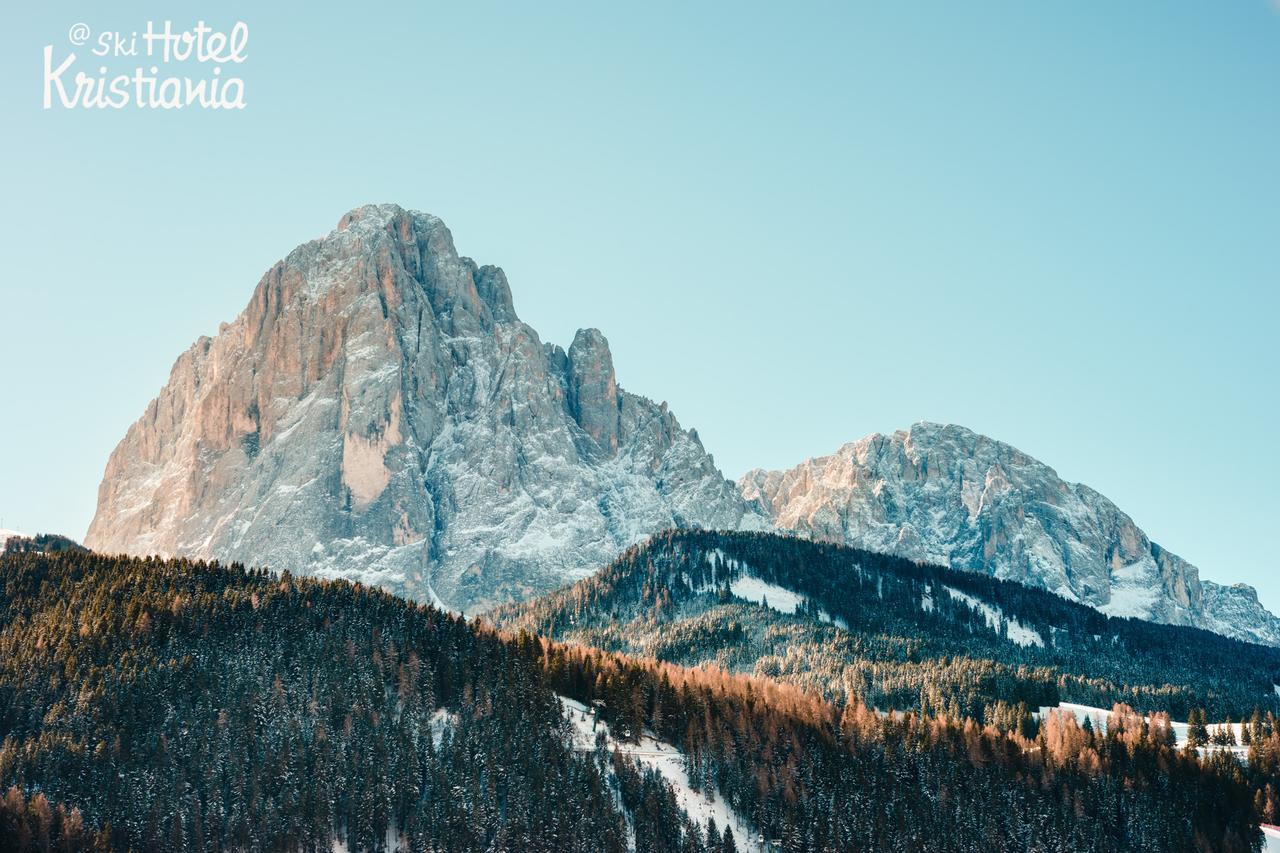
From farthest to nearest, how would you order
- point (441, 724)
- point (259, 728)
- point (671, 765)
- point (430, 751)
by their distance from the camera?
point (671, 765) < point (441, 724) < point (430, 751) < point (259, 728)

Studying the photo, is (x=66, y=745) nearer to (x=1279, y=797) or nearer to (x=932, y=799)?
(x=932, y=799)

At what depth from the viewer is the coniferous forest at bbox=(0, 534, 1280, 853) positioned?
13075 cm

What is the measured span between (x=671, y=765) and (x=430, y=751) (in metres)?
30.1

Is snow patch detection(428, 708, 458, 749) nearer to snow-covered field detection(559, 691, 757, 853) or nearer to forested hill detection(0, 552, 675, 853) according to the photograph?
forested hill detection(0, 552, 675, 853)

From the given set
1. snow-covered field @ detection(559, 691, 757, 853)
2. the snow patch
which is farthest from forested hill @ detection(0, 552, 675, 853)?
snow-covered field @ detection(559, 691, 757, 853)

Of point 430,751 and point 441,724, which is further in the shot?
point 441,724

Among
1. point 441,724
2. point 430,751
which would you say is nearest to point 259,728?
point 430,751

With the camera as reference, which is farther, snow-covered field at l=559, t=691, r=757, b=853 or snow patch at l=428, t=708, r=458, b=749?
snow patch at l=428, t=708, r=458, b=749

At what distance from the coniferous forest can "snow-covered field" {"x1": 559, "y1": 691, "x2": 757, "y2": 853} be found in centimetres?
181

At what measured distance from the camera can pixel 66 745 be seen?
5192 inches

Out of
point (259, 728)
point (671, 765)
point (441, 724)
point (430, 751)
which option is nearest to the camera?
point (259, 728)

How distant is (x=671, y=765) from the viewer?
15488 centimetres

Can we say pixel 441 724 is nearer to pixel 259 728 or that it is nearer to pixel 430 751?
pixel 430 751

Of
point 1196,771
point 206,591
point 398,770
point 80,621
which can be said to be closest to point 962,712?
point 1196,771
